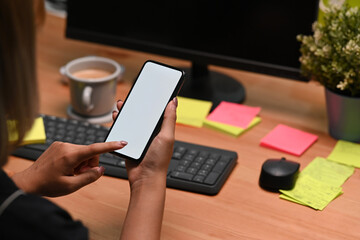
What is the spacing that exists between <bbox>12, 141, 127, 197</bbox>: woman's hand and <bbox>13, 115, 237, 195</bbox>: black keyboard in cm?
11

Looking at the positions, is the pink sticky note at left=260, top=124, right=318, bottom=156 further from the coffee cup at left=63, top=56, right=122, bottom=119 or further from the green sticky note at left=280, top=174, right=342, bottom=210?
the coffee cup at left=63, top=56, right=122, bottom=119

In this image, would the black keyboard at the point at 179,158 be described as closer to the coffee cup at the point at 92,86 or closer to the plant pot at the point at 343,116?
the coffee cup at the point at 92,86

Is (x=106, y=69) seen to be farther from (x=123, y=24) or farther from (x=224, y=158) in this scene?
(x=224, y=158)

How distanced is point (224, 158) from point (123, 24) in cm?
41

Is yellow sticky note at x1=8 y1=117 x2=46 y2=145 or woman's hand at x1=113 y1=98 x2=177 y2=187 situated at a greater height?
woman's hand at x1=113 y1=98 x2=177 y2=187

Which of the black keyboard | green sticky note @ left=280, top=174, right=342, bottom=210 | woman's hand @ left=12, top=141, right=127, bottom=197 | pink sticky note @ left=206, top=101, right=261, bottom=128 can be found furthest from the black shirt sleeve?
pink sticky note @ left=206, top=101, right=261, bottom=128

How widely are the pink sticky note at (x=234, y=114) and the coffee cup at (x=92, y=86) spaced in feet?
0.69

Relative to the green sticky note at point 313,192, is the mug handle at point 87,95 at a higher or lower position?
higher

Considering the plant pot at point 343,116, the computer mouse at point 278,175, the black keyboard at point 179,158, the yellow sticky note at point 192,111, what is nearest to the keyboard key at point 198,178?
the black keyboard at point 179,158

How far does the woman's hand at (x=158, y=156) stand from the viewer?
0.76 metres

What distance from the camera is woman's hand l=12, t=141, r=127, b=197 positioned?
0.78 meters

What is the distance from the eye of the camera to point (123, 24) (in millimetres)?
1144

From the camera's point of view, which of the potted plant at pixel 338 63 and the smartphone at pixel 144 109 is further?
the potted plant at pixel 338 63

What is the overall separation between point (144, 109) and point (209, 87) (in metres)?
0.39
